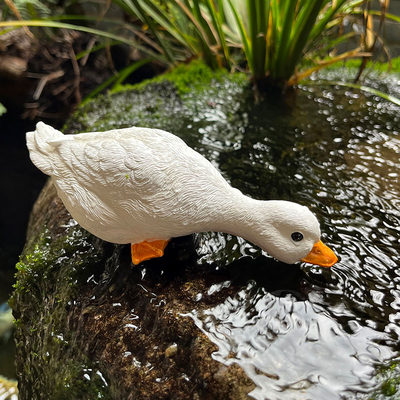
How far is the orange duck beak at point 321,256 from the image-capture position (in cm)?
86

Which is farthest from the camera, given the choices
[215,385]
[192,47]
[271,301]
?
[192,47]

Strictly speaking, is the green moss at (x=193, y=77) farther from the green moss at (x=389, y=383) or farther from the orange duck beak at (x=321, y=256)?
the green moss at (x=389, y=383)

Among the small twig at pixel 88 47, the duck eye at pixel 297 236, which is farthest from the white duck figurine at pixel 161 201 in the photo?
the small twig at pixel 88 47

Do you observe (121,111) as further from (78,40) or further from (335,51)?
(335,51)

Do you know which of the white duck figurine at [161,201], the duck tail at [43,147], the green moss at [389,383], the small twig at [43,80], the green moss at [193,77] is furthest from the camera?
the small twig at [43,80]

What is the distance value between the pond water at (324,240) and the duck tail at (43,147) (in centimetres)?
44

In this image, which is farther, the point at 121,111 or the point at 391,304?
the point at 121,111

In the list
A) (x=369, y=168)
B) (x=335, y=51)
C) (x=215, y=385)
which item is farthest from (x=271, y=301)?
(x=335, y=51)

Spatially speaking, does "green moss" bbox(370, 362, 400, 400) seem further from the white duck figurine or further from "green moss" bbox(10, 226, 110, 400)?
"green moss" bbox(10, 226, 110, 400)

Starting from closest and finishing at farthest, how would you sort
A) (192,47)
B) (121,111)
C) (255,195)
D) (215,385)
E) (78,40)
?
(215,385) → (255,195) → (121,111) → (192,47) → (78,40)

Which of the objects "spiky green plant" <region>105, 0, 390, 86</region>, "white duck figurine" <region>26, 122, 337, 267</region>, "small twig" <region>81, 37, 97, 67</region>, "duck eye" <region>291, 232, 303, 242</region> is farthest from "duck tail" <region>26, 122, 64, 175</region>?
"small twig" <region>81, 37, 97, 67</region>

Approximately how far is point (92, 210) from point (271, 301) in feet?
1.51

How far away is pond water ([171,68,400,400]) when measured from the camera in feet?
2.51

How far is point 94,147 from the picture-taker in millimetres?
893
